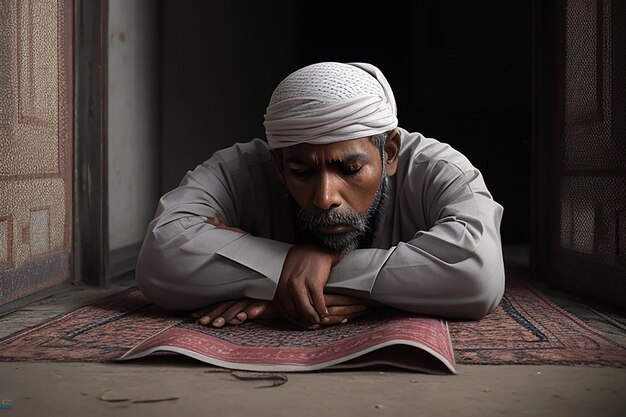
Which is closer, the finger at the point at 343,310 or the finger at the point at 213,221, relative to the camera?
the finger at the point at 343,310

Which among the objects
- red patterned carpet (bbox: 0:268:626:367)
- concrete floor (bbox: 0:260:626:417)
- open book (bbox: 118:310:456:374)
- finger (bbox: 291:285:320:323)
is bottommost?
concrete floor (bbox: 0:260:626:417)

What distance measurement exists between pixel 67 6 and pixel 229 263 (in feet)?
5.78

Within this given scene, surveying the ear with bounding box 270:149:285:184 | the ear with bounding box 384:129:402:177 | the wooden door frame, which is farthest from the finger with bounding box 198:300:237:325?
the wooden door frame

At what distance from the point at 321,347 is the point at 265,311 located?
15.9 inches

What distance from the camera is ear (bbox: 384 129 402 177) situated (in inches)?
109

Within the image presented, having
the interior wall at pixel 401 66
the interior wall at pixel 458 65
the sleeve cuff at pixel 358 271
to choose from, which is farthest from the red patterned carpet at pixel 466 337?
the interior wall at pixel 458 65

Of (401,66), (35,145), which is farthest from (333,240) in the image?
(401,66)

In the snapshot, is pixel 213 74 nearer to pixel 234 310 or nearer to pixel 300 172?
pixel 300 172

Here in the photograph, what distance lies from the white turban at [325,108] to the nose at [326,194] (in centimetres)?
12

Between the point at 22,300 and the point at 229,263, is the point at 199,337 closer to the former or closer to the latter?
the point at 229,263

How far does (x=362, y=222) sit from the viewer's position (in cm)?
260

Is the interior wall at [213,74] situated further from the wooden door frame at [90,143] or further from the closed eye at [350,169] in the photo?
the closed eye at [350,169]

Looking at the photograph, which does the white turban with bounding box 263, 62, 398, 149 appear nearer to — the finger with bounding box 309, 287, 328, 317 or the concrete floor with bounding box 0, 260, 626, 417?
the finger with bounding box 309, 287, 328, 317

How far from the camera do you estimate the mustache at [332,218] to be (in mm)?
2498
